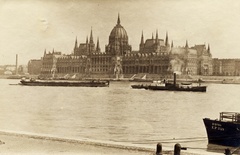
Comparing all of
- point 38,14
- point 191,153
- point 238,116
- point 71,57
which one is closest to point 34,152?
point 191,153

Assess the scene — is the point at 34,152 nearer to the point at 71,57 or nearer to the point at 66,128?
the point at 66,128

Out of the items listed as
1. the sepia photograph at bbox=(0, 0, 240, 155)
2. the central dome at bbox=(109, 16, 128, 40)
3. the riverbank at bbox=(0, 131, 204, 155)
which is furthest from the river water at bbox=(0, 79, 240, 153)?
the central dome at bbox=(109, 16, 128, 40)

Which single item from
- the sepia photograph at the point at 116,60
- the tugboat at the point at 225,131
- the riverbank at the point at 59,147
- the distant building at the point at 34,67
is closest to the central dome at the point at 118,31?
the sepia photograph at the point at 116,60

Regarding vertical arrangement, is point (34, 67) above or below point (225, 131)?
above

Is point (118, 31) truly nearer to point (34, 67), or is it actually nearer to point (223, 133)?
point (223, 133)

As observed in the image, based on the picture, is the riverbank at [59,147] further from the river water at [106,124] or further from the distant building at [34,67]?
the distant building at [34,67]

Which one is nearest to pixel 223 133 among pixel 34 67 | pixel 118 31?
pixel 118 31

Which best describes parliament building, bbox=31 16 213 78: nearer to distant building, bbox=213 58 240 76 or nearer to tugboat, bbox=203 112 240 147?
distant building, bbox=213 58 240 76

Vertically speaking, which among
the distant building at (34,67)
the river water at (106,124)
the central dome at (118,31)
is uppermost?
the central dome at (118,31)
